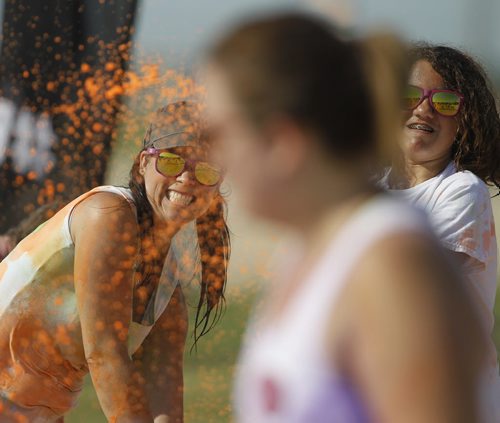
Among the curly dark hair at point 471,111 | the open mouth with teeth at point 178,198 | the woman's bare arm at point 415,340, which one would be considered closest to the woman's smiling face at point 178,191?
the open mouth with teeth at point 178,198

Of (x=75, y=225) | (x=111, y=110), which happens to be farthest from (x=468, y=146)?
(x=111, y=110)

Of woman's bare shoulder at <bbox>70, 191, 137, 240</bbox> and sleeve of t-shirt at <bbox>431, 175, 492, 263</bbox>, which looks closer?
woman's bare shoulder at <bbox>70, 191, 137, 240</bbox>

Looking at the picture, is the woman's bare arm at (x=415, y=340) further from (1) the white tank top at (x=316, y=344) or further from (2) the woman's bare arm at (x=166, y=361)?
(2) the woman's bare arm at (x=166, y=361)

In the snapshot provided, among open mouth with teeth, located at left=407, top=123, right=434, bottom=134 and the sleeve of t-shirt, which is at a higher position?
open mouth with teeth, located at left=407, top=123, right=434, bottom=134

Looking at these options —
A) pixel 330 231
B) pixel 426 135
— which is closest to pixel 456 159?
pixel 426 135

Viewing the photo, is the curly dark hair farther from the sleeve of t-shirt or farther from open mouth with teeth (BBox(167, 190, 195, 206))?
open mouth with teeth (BBox(167, 190, 195, 206))

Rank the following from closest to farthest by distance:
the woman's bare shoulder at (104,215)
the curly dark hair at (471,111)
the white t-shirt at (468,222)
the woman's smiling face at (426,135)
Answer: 1. the woman's bare shoulder at (104,215)
2. the white t-shirt at (468,222)
3. the woman's smiling face at (426,135)
4. the curly dark hair at (471,111)

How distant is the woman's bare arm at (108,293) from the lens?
256cm

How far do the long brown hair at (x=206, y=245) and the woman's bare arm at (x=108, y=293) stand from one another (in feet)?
0.53

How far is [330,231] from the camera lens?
1.08 m

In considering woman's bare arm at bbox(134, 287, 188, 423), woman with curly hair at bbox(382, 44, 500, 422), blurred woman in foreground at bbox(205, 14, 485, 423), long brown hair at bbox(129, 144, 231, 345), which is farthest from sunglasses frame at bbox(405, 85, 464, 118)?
blurred woman in foreground at bbox(205, 14, 485, 423)

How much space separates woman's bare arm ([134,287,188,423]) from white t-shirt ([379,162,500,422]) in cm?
63

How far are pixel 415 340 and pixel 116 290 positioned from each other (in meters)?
1.71

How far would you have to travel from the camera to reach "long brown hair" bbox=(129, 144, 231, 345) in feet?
9.12
